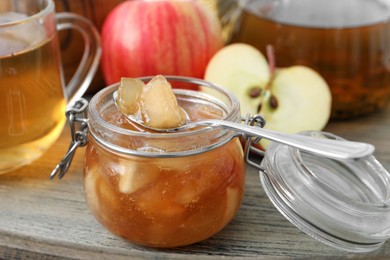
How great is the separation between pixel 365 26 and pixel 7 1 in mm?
532

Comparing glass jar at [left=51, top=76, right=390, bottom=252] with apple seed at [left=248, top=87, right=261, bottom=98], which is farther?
apple seed at [left=248, top=87, right=261, bottom=98]

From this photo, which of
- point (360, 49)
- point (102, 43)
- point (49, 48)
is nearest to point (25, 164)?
point (49, 48)

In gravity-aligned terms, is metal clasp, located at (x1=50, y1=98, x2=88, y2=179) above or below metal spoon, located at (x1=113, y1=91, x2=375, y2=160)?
below

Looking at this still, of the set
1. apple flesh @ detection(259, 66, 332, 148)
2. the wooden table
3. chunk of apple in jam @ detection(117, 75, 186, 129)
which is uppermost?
chunk of apple in jam @ detection(117, 75, 186, 129)

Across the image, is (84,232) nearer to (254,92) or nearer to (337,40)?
(254,92)

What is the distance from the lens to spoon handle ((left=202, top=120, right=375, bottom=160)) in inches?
22.3

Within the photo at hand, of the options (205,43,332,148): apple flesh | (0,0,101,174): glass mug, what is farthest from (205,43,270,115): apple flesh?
(0,0,101,174): glass mug

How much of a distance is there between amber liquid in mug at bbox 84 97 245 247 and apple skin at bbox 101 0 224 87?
293 mm

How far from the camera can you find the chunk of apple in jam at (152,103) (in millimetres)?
670

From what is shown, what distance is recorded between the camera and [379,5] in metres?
1.04

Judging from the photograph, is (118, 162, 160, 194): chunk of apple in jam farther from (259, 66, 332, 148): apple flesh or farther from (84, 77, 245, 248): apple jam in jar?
(259, 66, 332, 148): apple flesh

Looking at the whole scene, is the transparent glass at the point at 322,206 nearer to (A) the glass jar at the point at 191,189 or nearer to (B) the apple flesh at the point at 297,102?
(A) the glass jar at the point at 191,189

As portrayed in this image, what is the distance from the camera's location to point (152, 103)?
67 cm

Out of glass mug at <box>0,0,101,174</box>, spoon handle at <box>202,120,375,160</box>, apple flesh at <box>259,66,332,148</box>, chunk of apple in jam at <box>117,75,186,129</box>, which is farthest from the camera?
apple flesh at <box>259,66,332,148</box>
